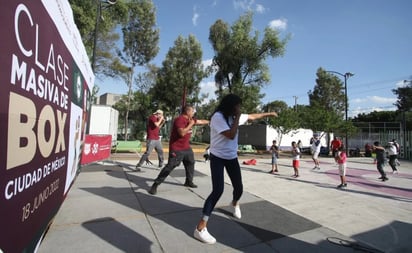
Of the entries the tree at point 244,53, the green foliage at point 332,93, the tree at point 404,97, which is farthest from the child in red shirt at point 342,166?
the tree at point 404,97

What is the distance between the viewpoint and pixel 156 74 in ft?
98.9

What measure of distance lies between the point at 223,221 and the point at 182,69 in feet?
86.3

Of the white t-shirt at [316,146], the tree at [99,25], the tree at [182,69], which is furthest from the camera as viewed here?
the tree at [182,69]

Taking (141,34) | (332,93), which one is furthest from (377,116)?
(141,34)

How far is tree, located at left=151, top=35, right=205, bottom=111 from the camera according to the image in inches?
1123

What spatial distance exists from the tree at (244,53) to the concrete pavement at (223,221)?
1981 centimetres

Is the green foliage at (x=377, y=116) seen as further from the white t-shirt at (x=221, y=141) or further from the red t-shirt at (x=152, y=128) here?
the white t-shirt at (x=221, y=141)

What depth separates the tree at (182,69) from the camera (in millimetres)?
28516

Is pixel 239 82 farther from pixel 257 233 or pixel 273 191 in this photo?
pixel 257 233

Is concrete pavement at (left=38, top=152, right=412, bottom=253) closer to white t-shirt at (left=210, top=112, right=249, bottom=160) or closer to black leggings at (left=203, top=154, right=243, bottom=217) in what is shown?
black leggings at (left=203, top=154, right=243, bottom=217)

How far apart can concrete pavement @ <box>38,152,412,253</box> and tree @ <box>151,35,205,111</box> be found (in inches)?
919

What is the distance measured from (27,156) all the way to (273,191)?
5.65 m

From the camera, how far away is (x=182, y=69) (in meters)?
28.6

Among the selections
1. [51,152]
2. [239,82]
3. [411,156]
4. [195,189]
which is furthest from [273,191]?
[411,156]
